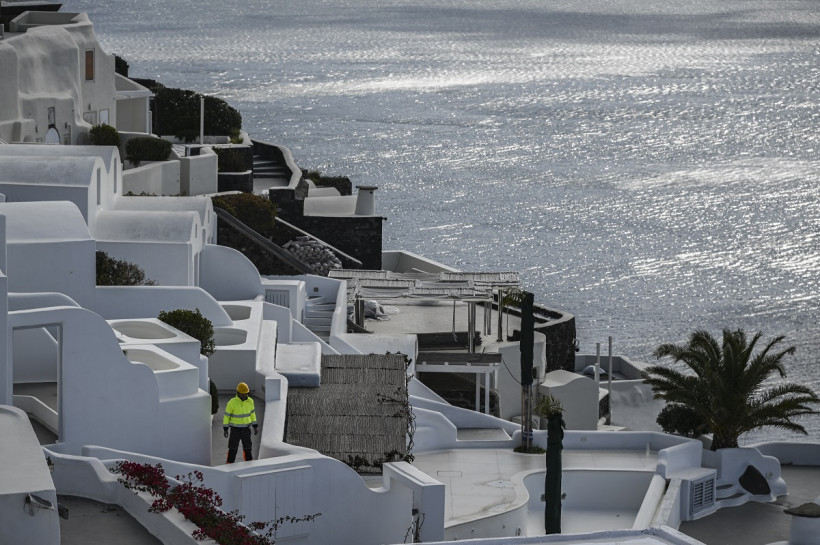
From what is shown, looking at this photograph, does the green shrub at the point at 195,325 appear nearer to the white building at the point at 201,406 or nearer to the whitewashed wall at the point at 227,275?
the white building at the point at 201,406

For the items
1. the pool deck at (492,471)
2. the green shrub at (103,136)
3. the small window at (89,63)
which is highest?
the small window at (89,63)

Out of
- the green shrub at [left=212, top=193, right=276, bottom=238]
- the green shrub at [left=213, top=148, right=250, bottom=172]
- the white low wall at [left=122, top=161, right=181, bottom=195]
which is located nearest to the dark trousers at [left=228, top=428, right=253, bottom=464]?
the white low wall at [left=122, top=161, right=181, bottom=195]

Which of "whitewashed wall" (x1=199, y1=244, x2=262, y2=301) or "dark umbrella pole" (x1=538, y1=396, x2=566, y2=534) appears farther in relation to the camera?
"whitewashed wall" (x1=199, y1=244, x2=262, y2=301)

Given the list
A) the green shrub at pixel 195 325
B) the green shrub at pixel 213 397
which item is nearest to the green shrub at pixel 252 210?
the green shrub at pixel 195 325

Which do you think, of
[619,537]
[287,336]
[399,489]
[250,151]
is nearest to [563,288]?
[250,151]

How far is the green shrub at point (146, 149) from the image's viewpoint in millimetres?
46438

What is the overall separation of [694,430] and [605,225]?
65525 mm

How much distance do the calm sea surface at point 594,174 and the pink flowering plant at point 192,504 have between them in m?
41.5

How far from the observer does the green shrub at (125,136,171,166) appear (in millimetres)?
46438

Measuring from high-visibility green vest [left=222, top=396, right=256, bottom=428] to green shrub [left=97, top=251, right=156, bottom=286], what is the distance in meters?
8.66

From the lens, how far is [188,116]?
59844 millimetres

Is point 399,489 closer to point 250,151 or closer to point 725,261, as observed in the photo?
point 250,151

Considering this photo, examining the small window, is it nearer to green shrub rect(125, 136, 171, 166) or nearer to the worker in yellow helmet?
green shrub rect(125, 136, 171, 166)

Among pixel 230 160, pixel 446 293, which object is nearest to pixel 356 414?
pixel 446 293
